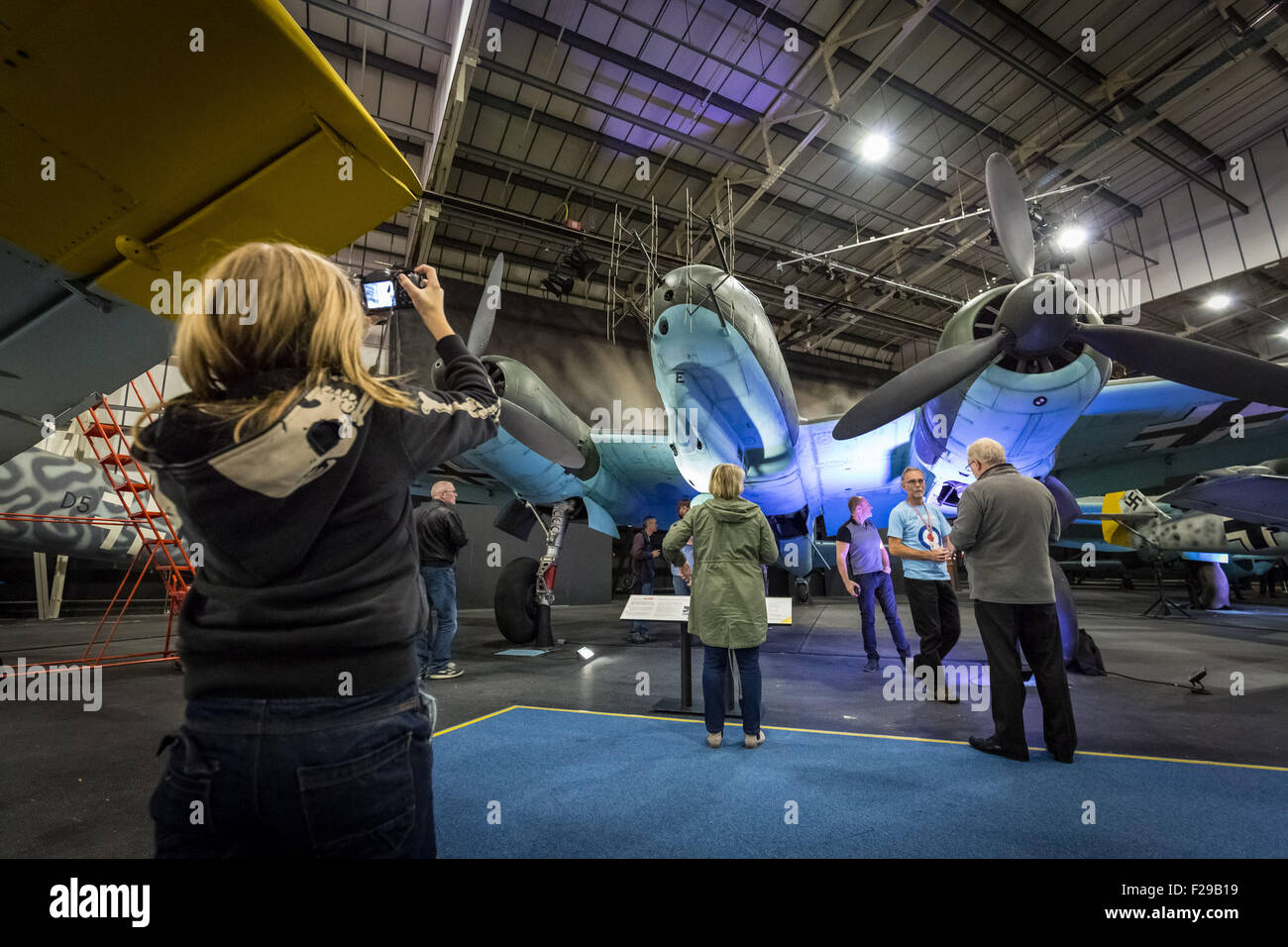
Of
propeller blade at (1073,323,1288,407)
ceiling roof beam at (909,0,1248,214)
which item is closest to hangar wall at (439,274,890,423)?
ceiling roof beam at (909,0,1248,214)

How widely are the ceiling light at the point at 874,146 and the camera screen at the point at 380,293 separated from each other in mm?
11246

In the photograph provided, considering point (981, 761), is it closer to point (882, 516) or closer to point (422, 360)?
point (882, 516)

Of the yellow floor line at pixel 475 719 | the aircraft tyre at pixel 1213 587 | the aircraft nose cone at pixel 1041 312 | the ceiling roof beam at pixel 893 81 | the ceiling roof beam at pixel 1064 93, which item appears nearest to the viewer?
the yellow floor line at pixel 475 719

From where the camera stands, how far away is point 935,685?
13.8 feet

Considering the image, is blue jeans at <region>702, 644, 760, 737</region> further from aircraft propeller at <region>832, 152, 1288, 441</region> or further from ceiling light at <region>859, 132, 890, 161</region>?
ceiling light at <region>859, 132, 890, 161</region>

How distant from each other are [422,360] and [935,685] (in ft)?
38.8

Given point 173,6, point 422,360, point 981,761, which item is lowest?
point 981,761

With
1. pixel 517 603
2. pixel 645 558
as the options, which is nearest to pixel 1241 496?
pixel 645 558

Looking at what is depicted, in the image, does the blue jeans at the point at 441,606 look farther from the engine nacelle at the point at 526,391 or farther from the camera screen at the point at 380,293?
the camera screen at the point at 380,293

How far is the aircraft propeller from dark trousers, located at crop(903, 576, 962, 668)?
139 centimetres

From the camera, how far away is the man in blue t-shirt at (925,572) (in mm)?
4207

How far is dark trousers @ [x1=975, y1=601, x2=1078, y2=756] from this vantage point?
9.52 ft

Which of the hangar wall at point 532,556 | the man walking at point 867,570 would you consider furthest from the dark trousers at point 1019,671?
the hangar wall at point 532,556
